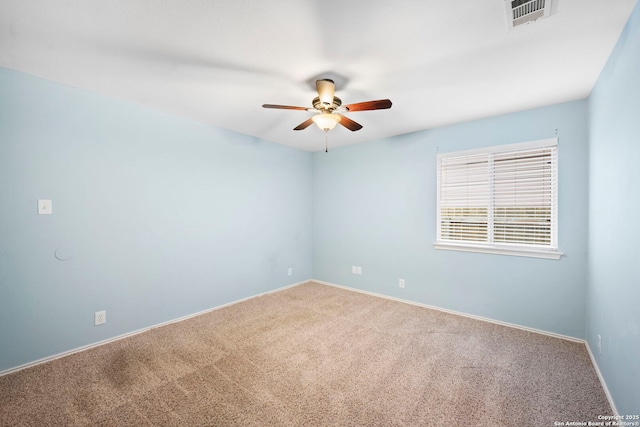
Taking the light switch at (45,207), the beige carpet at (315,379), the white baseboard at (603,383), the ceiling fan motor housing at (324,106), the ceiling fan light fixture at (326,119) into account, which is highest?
the ceiling fan motor housing at (324,106)

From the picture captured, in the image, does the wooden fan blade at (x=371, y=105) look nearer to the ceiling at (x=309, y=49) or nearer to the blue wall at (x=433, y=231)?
the ceiling at (x=309, y=49)

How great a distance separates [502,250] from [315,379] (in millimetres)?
2565

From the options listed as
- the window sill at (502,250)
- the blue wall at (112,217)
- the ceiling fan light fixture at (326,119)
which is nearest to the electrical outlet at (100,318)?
the blue wall at (112,217)

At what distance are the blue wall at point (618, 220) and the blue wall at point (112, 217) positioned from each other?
3.83 m

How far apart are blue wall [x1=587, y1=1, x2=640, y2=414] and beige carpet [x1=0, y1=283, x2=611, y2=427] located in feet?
1.24

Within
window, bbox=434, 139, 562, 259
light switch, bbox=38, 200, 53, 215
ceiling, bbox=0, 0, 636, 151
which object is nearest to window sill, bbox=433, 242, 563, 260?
window, bbox=434, 139, 562, 259

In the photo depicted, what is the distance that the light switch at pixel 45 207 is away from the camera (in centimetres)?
236

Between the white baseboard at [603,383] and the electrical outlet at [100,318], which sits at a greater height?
the electrical outlet at [100,318]

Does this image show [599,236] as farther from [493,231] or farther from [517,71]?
[517,71]

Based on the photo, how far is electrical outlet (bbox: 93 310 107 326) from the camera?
265cm

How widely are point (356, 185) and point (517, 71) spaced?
2635 millimetres

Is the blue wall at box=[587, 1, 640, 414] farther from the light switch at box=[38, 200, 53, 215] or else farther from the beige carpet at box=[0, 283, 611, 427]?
the light switch at box=[38, 200, 53, 215]

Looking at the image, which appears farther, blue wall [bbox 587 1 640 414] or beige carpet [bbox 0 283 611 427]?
beige carpet [bbox 0 283 611 427]

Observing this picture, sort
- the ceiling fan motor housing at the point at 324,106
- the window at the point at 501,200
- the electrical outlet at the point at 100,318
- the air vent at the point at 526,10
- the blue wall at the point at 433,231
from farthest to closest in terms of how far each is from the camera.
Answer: the window at the point at 501,200
the blue wall at the point at 433,231
the electrical outlet at the point at 100,318
the ceiling fan motor housing at the point at 324,106
the air vent at the point at 526,10
